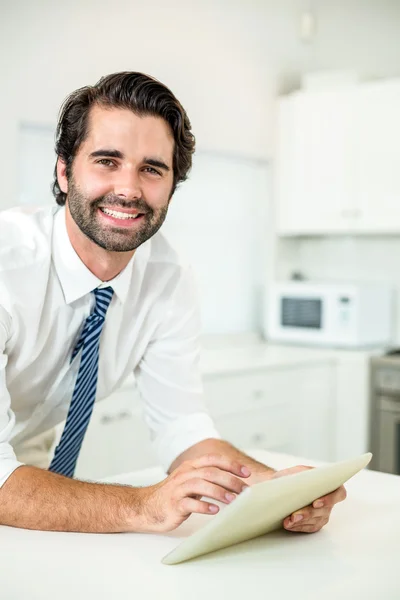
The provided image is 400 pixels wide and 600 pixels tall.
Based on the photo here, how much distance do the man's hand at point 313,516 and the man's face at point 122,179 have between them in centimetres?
61

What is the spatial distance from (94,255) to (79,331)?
16cm

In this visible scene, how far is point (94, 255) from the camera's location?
1705mm

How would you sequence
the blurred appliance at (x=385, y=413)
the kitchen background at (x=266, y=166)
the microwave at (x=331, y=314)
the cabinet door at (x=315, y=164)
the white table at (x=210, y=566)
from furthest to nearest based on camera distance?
the cabinet door at (x=315, y=164)
the microwave at (x=331, y=314)
the blurred appliance at (x=385, y=413)
the kitchen background at (x=266, y=166)
the white table at (x=210, y=566)

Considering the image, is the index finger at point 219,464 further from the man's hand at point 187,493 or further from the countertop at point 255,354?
the countertop at point 255,354

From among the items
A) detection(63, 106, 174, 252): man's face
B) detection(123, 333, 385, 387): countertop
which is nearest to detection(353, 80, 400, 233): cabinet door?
detection(123, 333, 385, 387): countertop

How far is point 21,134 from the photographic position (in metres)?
3.54

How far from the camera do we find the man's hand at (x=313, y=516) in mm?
1319

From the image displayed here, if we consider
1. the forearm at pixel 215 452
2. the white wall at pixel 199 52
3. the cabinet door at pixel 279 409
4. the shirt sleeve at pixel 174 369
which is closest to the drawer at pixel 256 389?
the cabinet door at pixel 279 409

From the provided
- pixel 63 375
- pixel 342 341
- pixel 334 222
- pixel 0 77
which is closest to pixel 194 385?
pixel 63 375

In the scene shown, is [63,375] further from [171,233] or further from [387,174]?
[387,174]

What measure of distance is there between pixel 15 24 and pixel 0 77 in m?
0.24

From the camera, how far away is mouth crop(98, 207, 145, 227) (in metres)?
1.59

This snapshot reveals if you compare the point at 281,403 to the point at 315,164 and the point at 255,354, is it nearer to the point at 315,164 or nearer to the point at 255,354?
the point at 255,354

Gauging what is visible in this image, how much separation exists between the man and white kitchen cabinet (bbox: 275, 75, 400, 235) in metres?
2.72
